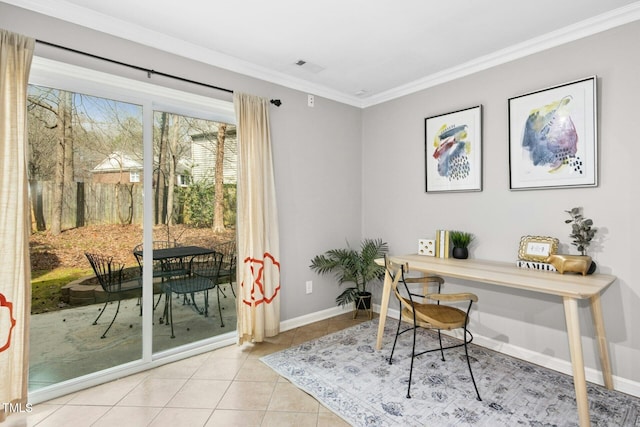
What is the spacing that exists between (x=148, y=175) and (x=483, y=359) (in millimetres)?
3026

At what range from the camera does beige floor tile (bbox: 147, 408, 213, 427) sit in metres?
1.87

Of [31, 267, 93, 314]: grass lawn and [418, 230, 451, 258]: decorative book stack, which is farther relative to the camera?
[418, 230, 451, 258]: decorative book stack

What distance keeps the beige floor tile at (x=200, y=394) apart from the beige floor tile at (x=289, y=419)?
39 cm

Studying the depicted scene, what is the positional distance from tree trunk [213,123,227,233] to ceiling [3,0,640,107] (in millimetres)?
625

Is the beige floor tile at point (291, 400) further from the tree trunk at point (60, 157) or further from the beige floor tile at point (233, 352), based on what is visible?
the tree trunk at point (60, 157)

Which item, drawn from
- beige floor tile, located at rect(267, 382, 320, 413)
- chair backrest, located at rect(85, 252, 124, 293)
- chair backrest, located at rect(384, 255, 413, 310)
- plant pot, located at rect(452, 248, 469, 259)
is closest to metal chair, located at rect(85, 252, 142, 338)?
chair backrest, located at rect(85, 252, 124, 293)

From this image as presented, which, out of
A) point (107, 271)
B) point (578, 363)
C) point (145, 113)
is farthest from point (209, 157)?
point (578, 363)

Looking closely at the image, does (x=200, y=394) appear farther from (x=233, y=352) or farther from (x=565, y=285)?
(x=565, y=285)

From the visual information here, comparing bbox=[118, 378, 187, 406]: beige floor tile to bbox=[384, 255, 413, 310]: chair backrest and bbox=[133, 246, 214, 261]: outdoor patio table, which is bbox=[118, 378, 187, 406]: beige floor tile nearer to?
bbox=[133, 246, 214, 261]: outdoor patio table

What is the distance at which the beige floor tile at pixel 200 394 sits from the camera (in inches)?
81.0

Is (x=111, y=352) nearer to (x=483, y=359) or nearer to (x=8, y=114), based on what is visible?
(x=8, y=114)

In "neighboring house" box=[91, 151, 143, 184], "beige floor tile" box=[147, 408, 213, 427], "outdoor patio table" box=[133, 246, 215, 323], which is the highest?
"neighboring house" box=[91, 151, 143, 184]

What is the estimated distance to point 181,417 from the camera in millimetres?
1927

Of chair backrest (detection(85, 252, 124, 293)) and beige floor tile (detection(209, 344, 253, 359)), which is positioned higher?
chair backrest (detection(85, 252, 124, 293))
